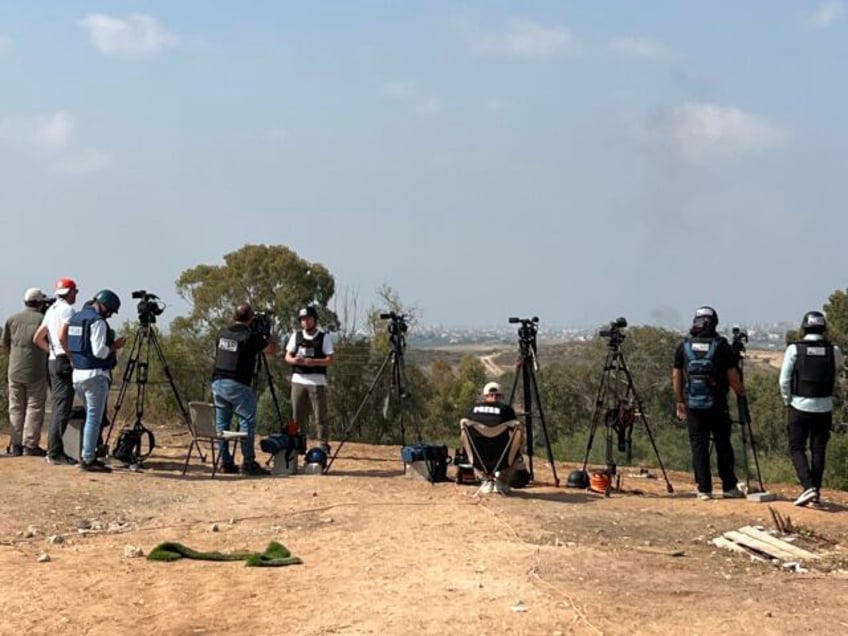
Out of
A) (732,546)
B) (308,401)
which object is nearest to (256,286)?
(308,401)

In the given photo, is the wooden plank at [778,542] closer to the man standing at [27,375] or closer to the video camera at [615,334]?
the video camera at [615,334]

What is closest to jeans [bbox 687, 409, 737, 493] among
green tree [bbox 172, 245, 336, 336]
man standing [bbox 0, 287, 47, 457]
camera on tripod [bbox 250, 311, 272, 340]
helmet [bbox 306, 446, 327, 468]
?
helmet [bbox 306, 446, 327, 468]

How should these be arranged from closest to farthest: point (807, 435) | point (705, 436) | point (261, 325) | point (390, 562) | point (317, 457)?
point (390, 562) → point (807, 435) → point (705, 436) → point (261, 325) → point (317, 457)

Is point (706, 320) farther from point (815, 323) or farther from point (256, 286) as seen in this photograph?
point (256, 286)

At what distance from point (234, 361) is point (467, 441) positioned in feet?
8.23

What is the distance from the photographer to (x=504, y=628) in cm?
489

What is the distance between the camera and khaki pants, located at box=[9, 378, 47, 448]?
10.2 m

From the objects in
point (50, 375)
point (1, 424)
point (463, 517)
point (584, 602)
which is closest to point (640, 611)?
point (584, 602)

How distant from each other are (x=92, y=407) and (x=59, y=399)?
74 centimetres

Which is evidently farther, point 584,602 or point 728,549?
point 728,549

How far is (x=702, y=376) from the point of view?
8969 millimetres

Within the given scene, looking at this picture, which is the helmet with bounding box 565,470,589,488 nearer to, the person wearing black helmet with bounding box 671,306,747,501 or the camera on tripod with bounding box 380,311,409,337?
the person wearing black helmet with bounding box 671,306,747,501

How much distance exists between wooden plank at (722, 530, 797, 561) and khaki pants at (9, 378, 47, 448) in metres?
7.00

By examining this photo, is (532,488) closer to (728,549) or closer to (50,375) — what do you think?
(728,549)
